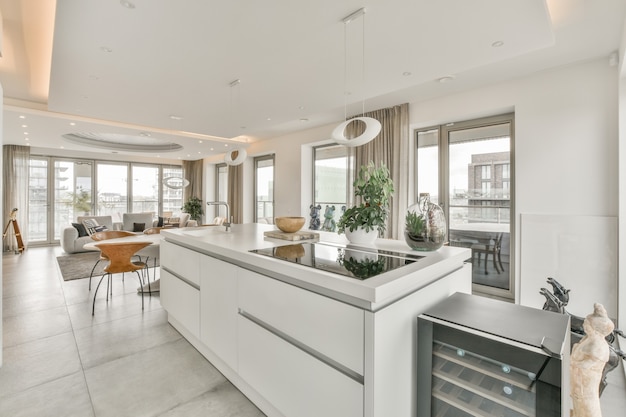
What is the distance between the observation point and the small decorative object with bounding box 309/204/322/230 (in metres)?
6.35

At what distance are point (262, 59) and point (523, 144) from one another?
3.21 metres

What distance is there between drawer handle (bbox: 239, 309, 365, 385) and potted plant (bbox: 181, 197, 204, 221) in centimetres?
879

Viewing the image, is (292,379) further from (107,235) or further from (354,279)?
(107,235)

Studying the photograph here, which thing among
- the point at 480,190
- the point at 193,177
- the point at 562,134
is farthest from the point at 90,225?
the point at 562,134

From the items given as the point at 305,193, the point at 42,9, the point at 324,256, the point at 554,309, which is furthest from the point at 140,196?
the point at 554,309

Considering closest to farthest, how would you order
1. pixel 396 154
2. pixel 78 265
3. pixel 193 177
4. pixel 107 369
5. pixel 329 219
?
pixel 107 369 < pixel 396 154 < pixel 78 265 < pixel 329 219 < pixel 193 177

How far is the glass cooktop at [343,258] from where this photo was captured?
4.47 feet

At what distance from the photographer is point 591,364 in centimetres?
108

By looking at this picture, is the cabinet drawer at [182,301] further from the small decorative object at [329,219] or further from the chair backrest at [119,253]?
the small decorative object at [329,219]

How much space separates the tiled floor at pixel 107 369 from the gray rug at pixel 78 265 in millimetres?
1335

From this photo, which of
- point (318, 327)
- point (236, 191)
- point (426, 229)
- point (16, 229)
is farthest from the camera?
point (236, 191)

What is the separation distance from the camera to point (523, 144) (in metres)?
3.61

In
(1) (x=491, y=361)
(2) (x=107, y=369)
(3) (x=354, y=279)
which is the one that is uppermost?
(3) (x=354, y=279)

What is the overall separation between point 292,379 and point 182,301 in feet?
4.92
